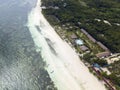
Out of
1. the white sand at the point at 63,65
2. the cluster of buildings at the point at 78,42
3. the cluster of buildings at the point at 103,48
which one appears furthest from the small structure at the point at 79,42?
the cluster of buildings at the point at 103,48

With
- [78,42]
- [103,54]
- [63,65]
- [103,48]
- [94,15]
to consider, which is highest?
[94,15]

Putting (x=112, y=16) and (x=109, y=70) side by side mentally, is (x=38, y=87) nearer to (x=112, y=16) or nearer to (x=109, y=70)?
(x=109, y=70)

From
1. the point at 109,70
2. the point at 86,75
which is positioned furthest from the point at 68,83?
the point at 109,70

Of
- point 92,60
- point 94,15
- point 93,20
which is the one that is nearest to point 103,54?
point 92,60

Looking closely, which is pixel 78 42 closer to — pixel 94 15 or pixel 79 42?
pixel 79 42

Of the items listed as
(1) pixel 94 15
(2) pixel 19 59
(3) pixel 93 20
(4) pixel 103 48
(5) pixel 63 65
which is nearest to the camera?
(5) pixel 63 65

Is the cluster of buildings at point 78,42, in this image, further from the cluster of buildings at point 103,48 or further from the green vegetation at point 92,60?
the green vegetation at point 92,60

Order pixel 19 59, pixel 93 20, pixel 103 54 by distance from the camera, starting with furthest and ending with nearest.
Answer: pixel 93 20 < pixel 19 59 < pixel 103 54
